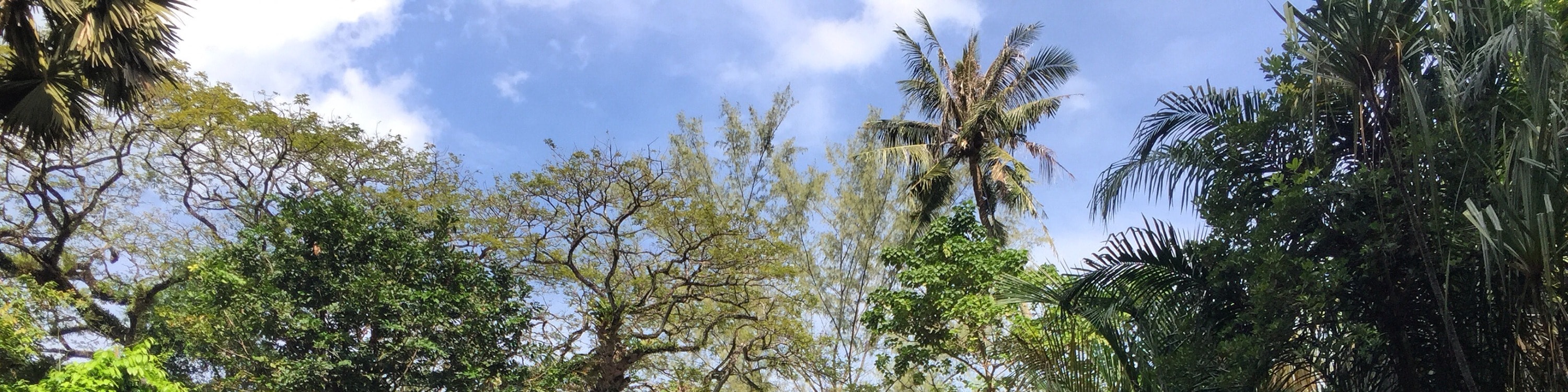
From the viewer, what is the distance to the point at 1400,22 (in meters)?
4.42

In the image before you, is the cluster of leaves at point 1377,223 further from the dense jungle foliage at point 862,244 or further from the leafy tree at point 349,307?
the leafy tree at point 349,307

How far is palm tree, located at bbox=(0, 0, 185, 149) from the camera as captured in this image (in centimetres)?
556

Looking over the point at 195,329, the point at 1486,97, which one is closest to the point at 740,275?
the point at 195,329

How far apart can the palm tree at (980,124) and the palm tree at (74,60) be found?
10568 mm

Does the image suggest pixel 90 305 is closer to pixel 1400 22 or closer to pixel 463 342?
pixel 463 342

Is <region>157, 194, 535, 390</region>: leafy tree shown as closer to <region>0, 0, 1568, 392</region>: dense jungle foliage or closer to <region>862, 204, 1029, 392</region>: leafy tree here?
<region>0, 0, 1568, 392</region>: dense jungle foliage

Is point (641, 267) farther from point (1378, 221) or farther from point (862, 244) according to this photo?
point (1378, 221)

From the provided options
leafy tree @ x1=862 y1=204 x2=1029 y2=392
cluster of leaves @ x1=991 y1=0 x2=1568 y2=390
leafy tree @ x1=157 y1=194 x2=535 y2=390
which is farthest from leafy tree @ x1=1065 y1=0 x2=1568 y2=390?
leafy tree @ x1=157 y1=194 x2=535 y2=390

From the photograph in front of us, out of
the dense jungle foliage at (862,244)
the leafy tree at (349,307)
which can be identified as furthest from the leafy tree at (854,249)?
the leafy tree at (349,307)

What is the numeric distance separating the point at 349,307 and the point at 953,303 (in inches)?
265

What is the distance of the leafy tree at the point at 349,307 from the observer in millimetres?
9195

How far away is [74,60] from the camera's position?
6.07 m

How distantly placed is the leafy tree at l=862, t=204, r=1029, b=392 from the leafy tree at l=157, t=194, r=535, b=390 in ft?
15.1

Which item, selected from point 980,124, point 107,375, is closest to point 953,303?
point 980,124
